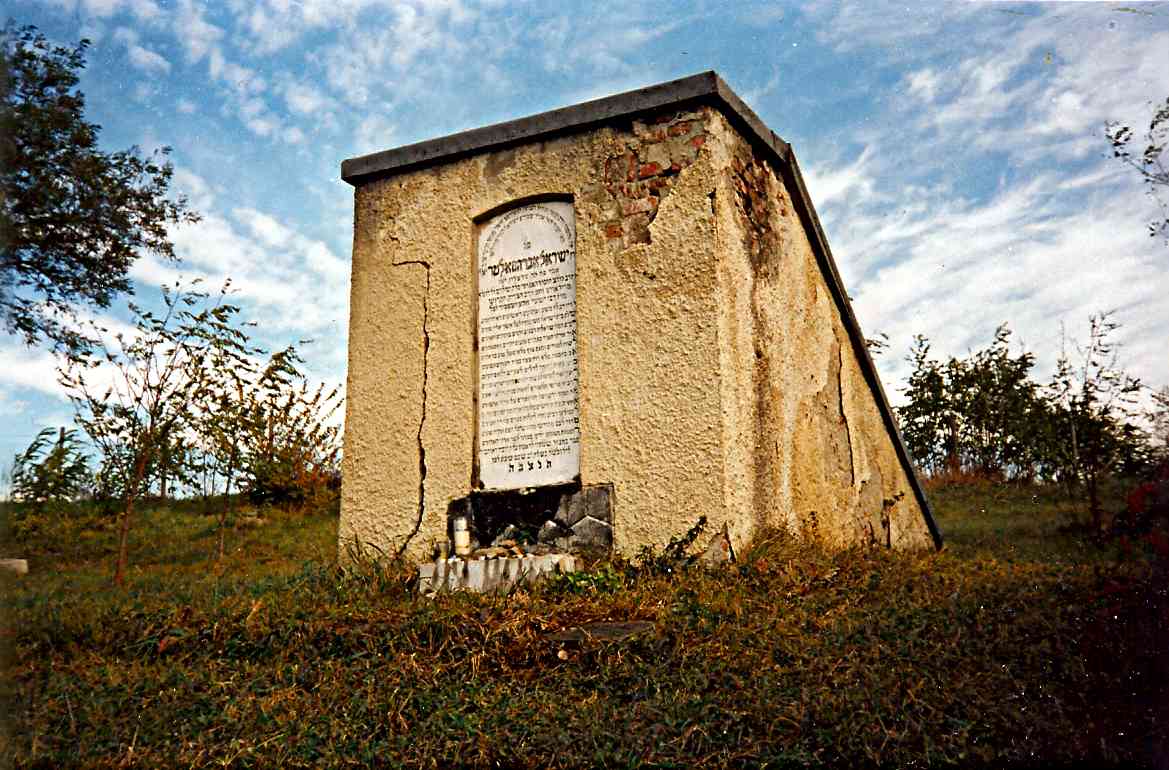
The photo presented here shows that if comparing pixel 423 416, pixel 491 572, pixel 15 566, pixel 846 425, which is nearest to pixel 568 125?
pixel 423 416

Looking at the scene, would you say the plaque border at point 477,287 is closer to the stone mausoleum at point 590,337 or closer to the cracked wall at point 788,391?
the stone mausoleum at point 590,337

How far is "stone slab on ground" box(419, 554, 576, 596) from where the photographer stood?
18.7ft

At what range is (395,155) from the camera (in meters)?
7.04

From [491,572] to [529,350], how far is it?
143 cm

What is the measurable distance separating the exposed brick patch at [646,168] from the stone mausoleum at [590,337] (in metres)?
0.01

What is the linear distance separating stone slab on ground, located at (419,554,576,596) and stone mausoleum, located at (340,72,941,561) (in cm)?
29

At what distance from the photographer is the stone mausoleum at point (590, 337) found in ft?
19.3

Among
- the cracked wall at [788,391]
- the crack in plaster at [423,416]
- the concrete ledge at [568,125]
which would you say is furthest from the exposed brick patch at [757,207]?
the crack in plaster at [423,416]

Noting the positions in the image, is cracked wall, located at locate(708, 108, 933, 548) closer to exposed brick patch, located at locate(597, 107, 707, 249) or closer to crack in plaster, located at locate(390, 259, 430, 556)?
exposed brick patch, located at locate(597, 107, 707, 249)

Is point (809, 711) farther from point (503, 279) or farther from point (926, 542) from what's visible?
point (926, 542)

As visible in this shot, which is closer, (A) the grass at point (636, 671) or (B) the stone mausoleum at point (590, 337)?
(A) the grass at point (636, 671)

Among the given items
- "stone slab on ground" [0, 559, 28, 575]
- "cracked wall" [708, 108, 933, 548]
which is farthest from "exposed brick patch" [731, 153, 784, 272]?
"stone slab on ground" [0, 559, 28, 575]

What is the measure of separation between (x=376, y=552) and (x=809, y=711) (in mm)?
3433

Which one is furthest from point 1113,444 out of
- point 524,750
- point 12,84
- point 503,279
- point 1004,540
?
point 12,84
